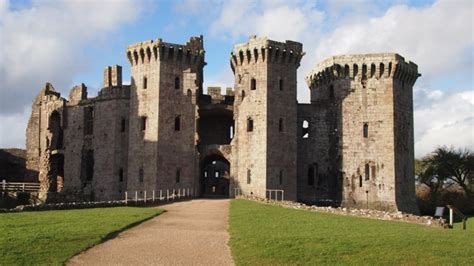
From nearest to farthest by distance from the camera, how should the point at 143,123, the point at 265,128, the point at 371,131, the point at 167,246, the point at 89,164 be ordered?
1. the point at 167,246
2. the point at 265,128
3. the point at 371,131
4. the point at 143,123
5. the point at 89,164

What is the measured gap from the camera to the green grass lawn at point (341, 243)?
54.4 feet

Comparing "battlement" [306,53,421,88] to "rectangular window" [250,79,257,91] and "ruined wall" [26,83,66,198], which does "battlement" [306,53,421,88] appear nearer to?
"rectangular window" [250,79,257,91]

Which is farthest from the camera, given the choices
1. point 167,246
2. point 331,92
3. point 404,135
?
point 331,92

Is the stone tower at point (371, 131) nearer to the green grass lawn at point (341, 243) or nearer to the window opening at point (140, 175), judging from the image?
the window opening at point (140, 175)

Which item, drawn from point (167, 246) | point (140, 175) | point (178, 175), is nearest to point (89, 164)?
point (140, 175)

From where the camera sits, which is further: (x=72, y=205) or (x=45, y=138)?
(x=45, y=138)

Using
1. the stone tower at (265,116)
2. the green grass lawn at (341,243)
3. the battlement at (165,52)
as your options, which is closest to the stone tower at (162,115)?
the battlement at (165,52)

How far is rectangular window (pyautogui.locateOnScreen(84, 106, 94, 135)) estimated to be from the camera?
48.0 meters

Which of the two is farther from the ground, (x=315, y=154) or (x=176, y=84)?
(x=176, y=84)

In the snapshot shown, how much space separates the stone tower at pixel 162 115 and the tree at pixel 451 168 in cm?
2666

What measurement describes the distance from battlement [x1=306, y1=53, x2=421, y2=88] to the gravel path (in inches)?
883

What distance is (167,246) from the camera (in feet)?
58.4

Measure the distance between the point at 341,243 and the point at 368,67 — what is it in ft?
89.1

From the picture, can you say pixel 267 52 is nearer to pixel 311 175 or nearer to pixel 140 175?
pixel 311 175
